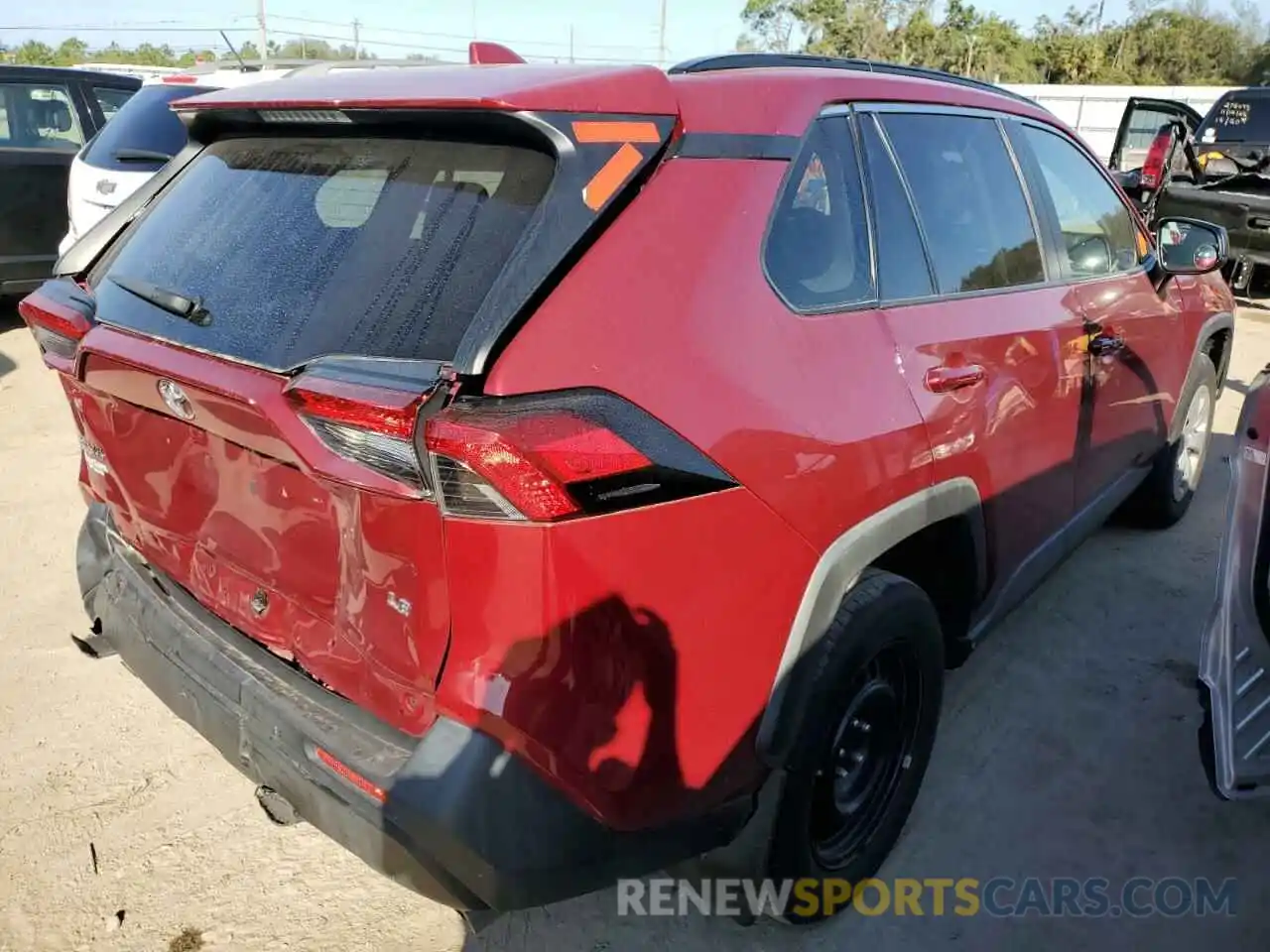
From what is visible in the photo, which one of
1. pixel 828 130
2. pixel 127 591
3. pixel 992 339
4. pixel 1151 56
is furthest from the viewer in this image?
pixel 1151 56

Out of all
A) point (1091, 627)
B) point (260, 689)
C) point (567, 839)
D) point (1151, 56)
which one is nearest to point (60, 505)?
point (260, 689)

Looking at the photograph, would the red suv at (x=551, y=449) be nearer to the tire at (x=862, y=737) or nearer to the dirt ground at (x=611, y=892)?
the tire at (x=862, y=737)

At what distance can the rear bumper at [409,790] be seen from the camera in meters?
1.62

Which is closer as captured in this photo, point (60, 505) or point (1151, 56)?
point (60, 505)

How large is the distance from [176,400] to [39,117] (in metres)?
7.85

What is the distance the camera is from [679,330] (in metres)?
1.71

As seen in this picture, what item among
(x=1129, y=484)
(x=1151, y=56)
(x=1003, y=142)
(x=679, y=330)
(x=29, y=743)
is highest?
(x=1151, y=56)

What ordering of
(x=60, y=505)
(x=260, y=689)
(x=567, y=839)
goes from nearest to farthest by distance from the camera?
(x=567, y=839) → (x=260, y=689) → (x=60, y=505)

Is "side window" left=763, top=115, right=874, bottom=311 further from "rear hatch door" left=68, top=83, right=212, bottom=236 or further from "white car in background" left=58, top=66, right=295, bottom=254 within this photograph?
"rear hatch door" left=68, top=83, right=212, bottom=236

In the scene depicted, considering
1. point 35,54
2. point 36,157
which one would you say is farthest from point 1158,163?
point 35,54

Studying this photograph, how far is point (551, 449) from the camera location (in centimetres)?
152

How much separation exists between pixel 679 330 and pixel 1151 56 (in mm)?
55071

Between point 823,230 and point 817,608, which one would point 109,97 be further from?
point 817,608

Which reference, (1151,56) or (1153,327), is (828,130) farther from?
(1151,56)
